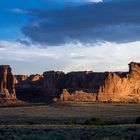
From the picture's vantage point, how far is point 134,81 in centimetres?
16700

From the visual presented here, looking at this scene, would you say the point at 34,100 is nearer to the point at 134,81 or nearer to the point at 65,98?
the point at 65,98

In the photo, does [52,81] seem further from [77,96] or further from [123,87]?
[77,96]

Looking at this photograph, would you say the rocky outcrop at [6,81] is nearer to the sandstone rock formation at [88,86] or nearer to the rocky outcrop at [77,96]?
the sandstone rock formation at [88,86]

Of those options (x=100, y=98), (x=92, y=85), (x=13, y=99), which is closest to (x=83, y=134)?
(x=13, y=99)

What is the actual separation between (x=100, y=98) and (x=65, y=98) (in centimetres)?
1417

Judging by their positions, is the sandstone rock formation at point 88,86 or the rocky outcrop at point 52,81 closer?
the sandstone rock formation at point 88,86

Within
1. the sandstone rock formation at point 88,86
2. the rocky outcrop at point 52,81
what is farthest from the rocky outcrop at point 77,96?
the rocky outcrop at point 52,81

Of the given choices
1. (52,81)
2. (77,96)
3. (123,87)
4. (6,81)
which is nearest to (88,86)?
(123,87)

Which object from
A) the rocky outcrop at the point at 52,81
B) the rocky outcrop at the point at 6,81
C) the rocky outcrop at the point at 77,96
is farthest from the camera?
the rocky outcrop at the point at 52,81

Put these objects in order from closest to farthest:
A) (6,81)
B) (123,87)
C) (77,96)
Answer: (77,96) → (6,81) → (123,87)

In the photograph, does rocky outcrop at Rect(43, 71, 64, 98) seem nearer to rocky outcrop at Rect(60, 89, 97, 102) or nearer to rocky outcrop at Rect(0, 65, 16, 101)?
rocky outcrop at Rect(0, 65, 16, 101)

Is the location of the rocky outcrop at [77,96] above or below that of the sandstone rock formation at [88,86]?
below

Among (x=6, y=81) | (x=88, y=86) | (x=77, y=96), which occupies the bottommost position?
(x=77, y=96)

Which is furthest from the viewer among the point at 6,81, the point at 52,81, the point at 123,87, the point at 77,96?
the point at 52,81
